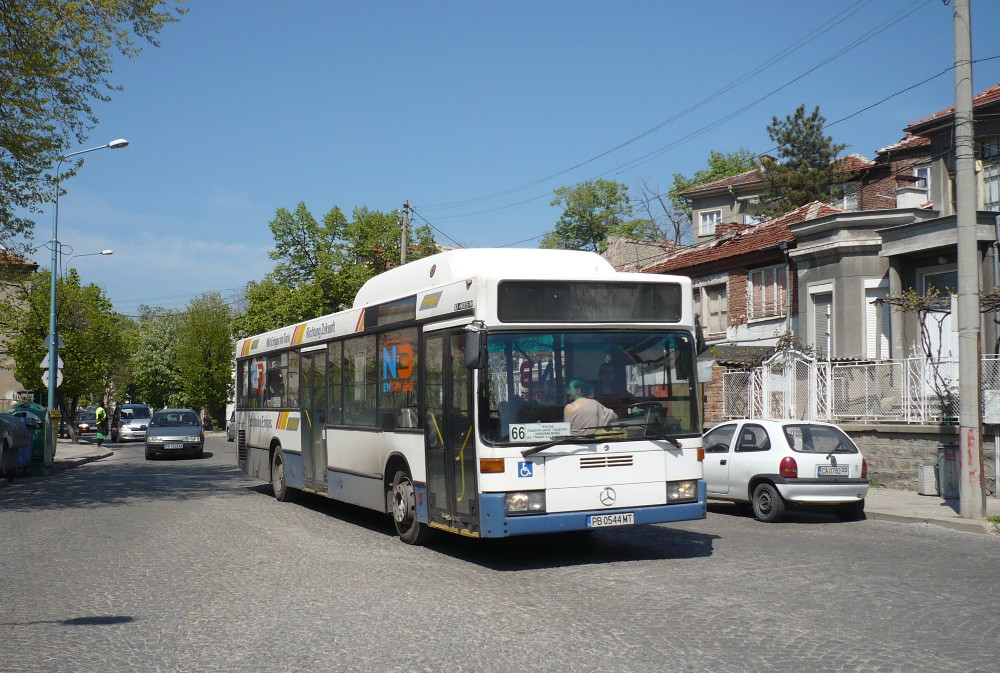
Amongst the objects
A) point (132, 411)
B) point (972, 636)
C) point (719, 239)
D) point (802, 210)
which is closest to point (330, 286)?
point (132, 411)

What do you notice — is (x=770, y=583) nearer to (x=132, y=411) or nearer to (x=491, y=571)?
(x=491, y=571)

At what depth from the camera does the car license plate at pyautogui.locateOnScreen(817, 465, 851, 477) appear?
47.0ft

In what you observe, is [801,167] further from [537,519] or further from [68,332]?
[537,519]

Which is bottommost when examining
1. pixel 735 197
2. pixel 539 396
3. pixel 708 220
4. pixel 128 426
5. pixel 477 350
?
pixel 128 426

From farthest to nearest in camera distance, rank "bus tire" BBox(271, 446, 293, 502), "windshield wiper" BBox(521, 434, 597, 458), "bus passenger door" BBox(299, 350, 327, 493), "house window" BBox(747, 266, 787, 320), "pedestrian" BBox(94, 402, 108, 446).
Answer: "pedestrian" BBox(94, 402, 108, 446) < "house window" BBox(747, 266, 787, 320) < "bus tire" BBox(271, 446, 293, 502) < "bus passenger door" BBox(299, 350, 327, 493) < "windshield wiper" BBox(521, 434, 597, 458)

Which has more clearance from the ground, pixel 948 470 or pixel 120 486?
pixel 948 470

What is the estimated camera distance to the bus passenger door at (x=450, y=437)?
995 centimetres

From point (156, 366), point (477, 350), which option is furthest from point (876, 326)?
point (156, 366)

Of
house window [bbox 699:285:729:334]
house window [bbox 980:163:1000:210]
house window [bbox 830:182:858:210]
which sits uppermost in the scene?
house window [bbox 830:182:858:210]

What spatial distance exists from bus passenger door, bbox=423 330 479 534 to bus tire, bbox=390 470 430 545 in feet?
2.23

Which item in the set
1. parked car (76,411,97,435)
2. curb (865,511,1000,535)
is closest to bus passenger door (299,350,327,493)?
curb (865,511,1000,535)

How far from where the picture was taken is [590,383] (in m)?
10.0

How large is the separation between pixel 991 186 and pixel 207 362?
5790cm

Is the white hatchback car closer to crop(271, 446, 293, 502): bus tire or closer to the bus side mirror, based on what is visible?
the bus side mirror
